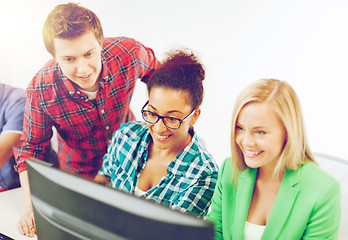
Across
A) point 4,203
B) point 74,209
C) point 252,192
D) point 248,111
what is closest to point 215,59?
point 248,111

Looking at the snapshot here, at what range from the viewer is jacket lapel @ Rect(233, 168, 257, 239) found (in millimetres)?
1173

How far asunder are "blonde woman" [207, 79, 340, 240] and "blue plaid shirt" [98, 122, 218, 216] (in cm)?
18

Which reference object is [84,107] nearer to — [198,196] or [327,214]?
[198,196]

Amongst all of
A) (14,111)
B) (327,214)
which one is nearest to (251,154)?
(327,214)

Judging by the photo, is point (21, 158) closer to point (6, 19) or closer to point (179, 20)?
point (6, 19)

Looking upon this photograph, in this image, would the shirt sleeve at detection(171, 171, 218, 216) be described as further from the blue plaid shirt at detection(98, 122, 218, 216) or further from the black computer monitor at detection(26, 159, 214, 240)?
the black computer monitor at detection(26, 159, 214, 240)

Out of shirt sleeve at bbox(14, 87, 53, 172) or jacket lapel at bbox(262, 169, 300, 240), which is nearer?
jacket lapel at bbox(262, 169, 300, 240)

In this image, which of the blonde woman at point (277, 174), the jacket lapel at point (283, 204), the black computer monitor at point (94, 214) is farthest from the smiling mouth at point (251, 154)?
the black computer monitor at point (94, 214)

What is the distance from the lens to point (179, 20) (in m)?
1.47

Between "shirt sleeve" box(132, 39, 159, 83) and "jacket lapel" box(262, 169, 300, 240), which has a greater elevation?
"shirt sleeve" box(132, 39, 159, 83)

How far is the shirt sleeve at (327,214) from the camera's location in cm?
101

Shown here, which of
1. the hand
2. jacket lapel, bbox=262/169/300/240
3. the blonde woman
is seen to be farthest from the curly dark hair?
the hand

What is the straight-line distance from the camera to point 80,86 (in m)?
1.69

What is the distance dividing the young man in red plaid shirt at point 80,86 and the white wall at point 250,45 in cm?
7
